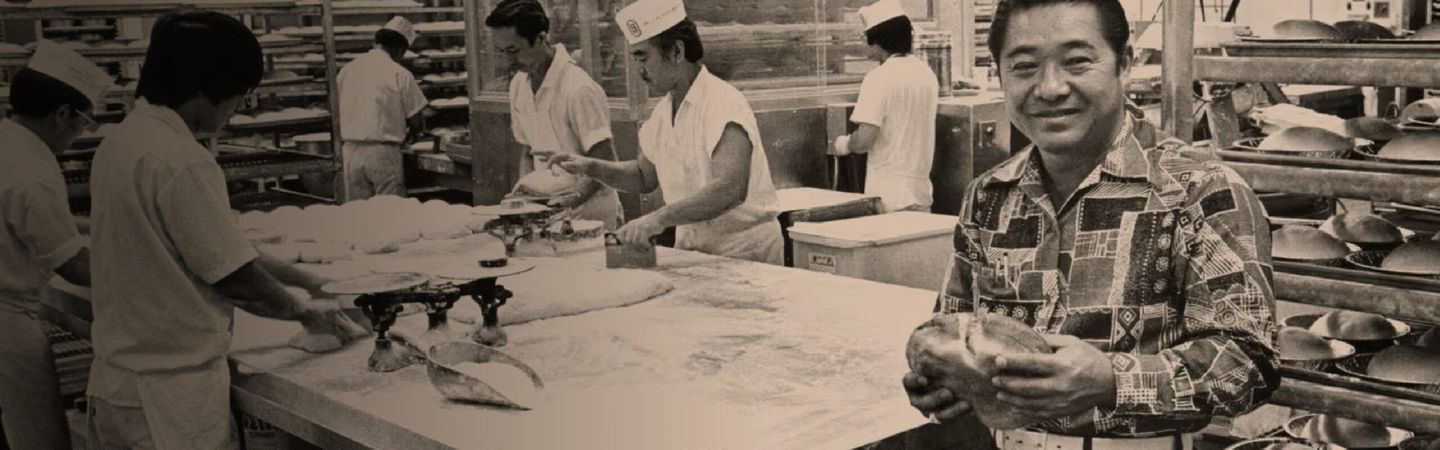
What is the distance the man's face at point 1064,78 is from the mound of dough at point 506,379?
126 centimetres

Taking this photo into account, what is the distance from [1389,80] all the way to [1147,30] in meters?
3.98

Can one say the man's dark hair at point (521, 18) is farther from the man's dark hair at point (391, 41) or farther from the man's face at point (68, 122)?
the man's face at point (68, 122)

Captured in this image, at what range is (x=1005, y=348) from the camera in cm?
151

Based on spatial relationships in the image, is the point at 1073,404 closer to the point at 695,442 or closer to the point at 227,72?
the point at 695,442

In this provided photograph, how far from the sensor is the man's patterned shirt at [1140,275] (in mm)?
1512

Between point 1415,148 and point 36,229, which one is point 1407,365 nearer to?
point 1415,148

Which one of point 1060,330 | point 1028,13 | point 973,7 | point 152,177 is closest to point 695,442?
point 1060,330

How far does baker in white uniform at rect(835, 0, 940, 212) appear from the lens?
222 inches

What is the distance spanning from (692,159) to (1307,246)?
2270 millimetres

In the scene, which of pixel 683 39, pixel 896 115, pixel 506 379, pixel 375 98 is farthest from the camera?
pixel 896 115

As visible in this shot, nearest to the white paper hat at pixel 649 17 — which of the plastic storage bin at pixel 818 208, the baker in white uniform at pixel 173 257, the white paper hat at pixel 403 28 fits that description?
the white paper hat at pixel 403 28

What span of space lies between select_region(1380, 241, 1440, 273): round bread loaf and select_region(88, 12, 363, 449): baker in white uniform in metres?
2.24

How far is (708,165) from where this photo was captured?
437 cm

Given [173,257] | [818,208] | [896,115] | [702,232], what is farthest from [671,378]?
[896,115]
